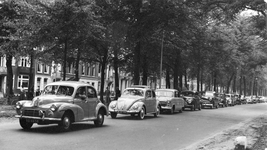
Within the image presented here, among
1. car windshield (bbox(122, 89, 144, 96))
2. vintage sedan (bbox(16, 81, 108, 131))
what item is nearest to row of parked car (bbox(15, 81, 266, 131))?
vintage sedan (bbox(16, 81, 108, 131))

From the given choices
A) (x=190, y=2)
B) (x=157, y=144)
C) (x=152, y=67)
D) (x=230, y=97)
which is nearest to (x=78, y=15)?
(x=190, y=2)

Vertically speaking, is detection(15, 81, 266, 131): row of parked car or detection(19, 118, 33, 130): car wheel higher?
detection(15, 81, 266, 131): row of parked car

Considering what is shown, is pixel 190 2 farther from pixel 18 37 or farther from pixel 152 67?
pixel 152 67

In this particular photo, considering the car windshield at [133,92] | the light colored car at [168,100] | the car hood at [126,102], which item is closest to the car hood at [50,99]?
the car hood at [126,102]

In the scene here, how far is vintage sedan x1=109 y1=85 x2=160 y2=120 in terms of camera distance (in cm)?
1798

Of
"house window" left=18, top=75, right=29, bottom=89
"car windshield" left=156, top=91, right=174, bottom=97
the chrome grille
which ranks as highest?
"house window" left=18, top=75, right=29, bottom=89

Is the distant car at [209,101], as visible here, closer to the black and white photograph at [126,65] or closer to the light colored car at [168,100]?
the black and white photograph at [126,65]

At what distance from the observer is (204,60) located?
4050 cm

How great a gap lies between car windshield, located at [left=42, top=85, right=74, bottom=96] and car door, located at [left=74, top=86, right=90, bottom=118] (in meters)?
0.30

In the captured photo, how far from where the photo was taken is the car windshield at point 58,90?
494 inches

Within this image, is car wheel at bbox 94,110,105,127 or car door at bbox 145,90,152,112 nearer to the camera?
car wheel at bbox 94,110,105,127

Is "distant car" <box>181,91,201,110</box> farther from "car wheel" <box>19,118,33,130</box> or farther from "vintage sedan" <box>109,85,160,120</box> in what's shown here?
"car wheel" <box>19,118,33,130</box>

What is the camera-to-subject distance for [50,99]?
11.8m

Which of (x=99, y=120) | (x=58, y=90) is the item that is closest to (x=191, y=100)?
(x=99, y=120)
